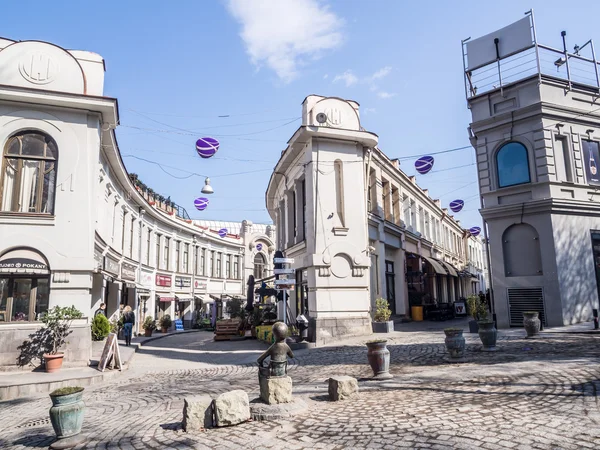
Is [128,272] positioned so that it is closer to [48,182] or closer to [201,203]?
[201,203]

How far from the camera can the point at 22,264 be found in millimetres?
11898

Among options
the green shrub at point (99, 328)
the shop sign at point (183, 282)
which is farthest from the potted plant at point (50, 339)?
the shop sign at point (183, 282)

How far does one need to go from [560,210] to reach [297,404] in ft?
45.3

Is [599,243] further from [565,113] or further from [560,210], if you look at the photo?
[565,113]

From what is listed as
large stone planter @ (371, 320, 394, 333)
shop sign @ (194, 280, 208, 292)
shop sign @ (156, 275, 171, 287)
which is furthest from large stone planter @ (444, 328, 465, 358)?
shop sign @ (194, 280, 208, 292)

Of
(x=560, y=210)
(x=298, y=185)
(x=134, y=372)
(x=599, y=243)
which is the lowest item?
(x=134, y=372)

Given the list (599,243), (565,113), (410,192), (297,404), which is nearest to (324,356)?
(297,404)

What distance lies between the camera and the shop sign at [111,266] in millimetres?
16569

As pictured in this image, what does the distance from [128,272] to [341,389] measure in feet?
59.5

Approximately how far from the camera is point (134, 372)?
12.1 meters

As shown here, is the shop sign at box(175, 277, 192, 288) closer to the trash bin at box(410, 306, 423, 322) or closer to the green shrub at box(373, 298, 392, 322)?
the trash bin at box(410, 306, 423, 322)

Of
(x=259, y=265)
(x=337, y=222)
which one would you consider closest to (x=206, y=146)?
(x=337, y=222)

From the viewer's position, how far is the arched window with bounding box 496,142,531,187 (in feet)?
55.0

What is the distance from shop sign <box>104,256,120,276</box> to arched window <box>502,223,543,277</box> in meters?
15.2
